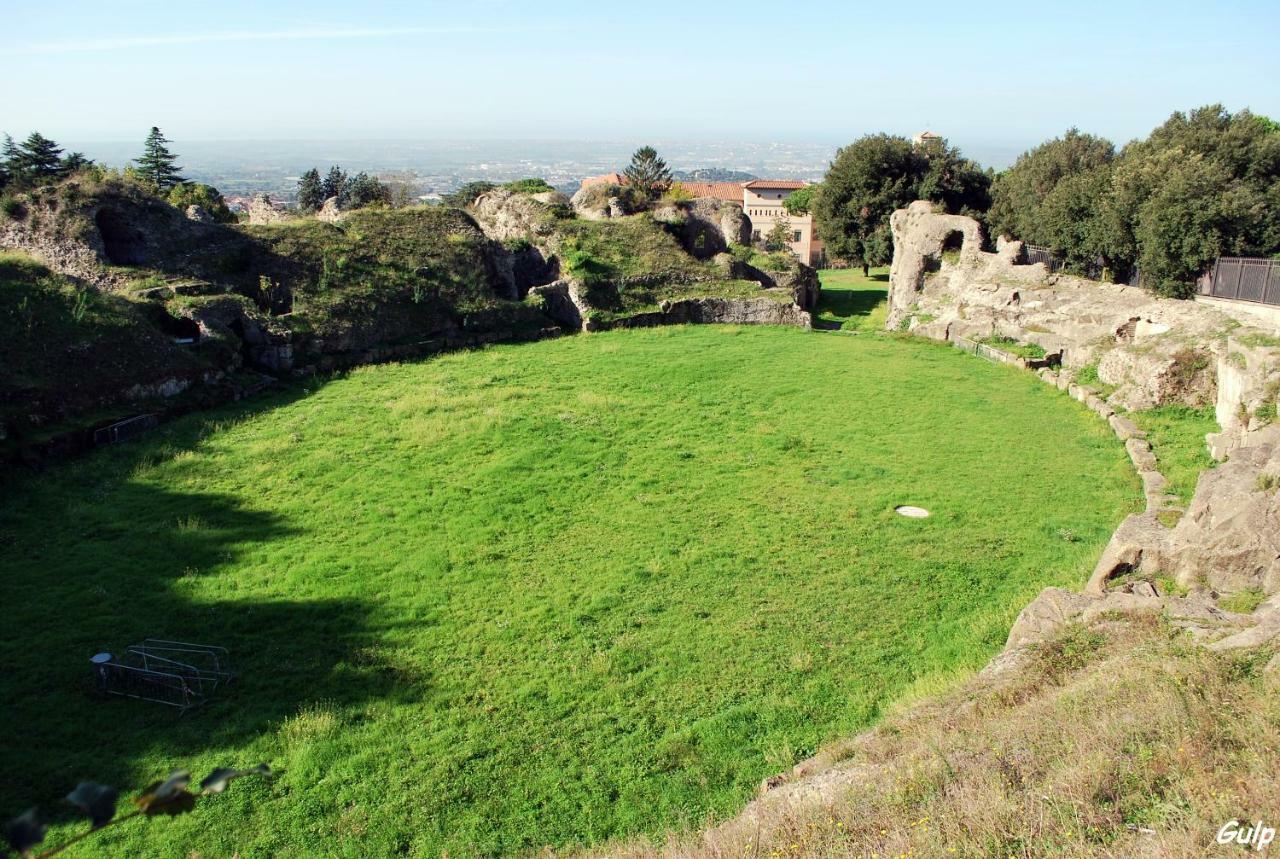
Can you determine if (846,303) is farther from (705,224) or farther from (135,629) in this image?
(135,629)

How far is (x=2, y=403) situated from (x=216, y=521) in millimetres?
6206

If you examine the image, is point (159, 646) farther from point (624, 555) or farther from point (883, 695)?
point (883, 695)

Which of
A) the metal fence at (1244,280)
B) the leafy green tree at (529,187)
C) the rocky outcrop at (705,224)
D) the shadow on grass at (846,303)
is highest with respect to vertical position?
the leafy green tree at (529,187)

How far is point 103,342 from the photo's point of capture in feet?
57.8

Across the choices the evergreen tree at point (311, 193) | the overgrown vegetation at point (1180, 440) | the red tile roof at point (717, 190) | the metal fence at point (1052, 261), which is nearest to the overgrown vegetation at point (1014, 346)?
the overgrown vegetation at point (1180, 440)

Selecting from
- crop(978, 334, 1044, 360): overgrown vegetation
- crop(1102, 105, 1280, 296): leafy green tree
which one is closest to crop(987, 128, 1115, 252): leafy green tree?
crop(1102, 105, 1280, 296): leafy green tree

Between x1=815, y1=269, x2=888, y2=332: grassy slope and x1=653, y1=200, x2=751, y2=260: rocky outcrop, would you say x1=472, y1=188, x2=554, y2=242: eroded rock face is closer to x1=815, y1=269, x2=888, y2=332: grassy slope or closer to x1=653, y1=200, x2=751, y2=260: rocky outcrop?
x1=653, y1=200, x2=751, y2=260: rocky outcrop

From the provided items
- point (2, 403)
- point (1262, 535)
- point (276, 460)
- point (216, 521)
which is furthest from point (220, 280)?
point (1262, 535)

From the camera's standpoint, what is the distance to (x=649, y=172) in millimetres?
44188

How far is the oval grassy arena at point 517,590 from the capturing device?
7.40m

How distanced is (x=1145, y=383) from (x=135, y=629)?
19.2 metres

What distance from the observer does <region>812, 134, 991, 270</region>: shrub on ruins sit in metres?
38.5

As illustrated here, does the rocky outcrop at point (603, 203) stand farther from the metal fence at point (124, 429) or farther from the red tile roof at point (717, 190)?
the red tile roof at point (717, 190)

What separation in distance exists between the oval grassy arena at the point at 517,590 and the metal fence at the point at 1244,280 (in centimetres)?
637
